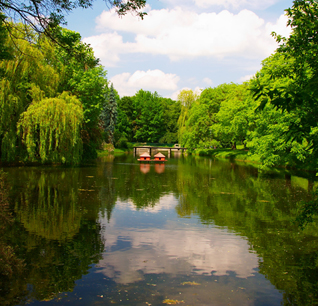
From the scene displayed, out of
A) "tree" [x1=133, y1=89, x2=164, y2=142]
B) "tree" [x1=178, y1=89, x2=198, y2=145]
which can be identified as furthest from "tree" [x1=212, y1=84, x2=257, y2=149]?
"tree" [x1=133, y1=89, x2=164, y2=142]

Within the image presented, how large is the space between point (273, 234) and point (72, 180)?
45.2 ft

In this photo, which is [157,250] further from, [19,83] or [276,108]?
[19,83]

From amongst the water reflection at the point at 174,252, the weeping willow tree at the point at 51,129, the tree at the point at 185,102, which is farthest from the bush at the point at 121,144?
the water reflection at the point at 174,252

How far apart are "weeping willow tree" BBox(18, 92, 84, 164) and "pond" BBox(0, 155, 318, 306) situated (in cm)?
866

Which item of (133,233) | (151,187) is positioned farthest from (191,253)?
(151,187)

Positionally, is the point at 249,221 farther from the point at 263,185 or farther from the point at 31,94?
the point at 31,94

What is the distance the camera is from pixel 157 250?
8648mm

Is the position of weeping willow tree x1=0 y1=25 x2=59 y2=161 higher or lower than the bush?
higher

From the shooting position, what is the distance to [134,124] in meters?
93.5

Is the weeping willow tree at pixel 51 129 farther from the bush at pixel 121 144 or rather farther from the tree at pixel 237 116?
the bush at pixel 121 144

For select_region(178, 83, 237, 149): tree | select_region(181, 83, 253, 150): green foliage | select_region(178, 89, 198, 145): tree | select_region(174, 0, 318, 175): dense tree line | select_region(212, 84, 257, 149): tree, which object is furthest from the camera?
select_region(178, 89, 198, 145): tree

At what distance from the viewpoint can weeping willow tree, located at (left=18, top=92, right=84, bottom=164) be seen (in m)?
24.2

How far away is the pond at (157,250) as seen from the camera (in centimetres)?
630

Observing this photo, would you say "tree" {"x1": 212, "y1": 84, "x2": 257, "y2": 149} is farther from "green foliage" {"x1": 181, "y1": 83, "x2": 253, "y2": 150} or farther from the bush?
the bush
